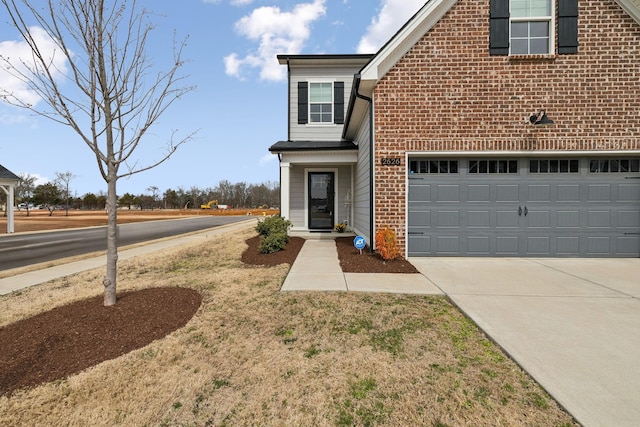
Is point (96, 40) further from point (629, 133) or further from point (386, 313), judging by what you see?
point (629, 133)

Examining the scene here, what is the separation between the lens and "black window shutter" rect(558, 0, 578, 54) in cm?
721

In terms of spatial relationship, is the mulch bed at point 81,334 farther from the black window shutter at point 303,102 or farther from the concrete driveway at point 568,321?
the black window shutter at point 303,102

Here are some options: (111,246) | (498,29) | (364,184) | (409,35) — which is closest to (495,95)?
(498,29)

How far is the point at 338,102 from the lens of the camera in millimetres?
12812

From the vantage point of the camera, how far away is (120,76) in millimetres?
4238

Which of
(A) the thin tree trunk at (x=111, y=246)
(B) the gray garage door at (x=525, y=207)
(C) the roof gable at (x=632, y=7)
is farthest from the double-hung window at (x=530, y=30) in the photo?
(A) the thin tree trunk at (x=111, y=246)

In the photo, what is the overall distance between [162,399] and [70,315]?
8.32 ft

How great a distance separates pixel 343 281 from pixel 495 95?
5.99 meters

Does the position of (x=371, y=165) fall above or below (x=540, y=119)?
below

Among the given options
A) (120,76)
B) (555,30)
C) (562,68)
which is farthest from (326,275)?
(555,30)

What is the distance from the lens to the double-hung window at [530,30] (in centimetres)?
739

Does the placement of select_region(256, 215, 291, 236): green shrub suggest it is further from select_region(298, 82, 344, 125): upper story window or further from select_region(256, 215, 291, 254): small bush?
select_region(298, 82, 344, 125): upper story window

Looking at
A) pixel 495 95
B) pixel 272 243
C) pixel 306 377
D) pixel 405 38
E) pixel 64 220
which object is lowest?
pixel 306 377

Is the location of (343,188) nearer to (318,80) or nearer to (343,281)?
(318,80)
